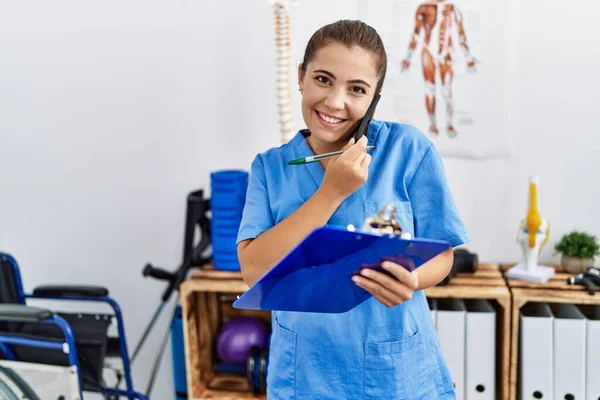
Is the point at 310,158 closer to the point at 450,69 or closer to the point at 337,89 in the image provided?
the point at 337,89

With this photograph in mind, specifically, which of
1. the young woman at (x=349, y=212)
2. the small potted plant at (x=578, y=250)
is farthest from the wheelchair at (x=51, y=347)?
the small potted plant at (x=578, y=250)

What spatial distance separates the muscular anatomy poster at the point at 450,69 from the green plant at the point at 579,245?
0.37 meters

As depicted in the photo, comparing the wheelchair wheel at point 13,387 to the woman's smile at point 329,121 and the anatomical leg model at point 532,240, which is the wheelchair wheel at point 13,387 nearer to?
the woman's smile at point 329,121

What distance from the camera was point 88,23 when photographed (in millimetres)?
2480

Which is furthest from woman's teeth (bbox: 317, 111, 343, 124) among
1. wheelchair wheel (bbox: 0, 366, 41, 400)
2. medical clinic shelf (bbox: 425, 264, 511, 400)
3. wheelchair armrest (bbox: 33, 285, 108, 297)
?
wheelchair wheel (bbox: 0, 366, 41, 400)

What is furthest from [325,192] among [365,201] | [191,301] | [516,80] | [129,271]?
[129,271]

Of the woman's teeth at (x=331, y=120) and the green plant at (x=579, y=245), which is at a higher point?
the woman's teeth at (x=331, y=120)

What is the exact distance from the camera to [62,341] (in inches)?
75.7

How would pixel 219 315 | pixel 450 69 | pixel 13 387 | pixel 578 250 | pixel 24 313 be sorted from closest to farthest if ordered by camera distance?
pixel 24 313 → pixel 13 387 → pixel 578 250 → pixel 450 69 → pixel 219 315

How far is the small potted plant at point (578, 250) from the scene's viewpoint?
6.96 ft

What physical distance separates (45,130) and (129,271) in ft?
2.20

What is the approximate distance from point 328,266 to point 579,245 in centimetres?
152

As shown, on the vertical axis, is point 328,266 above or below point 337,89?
below

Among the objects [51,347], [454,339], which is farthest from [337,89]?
[51,347]
